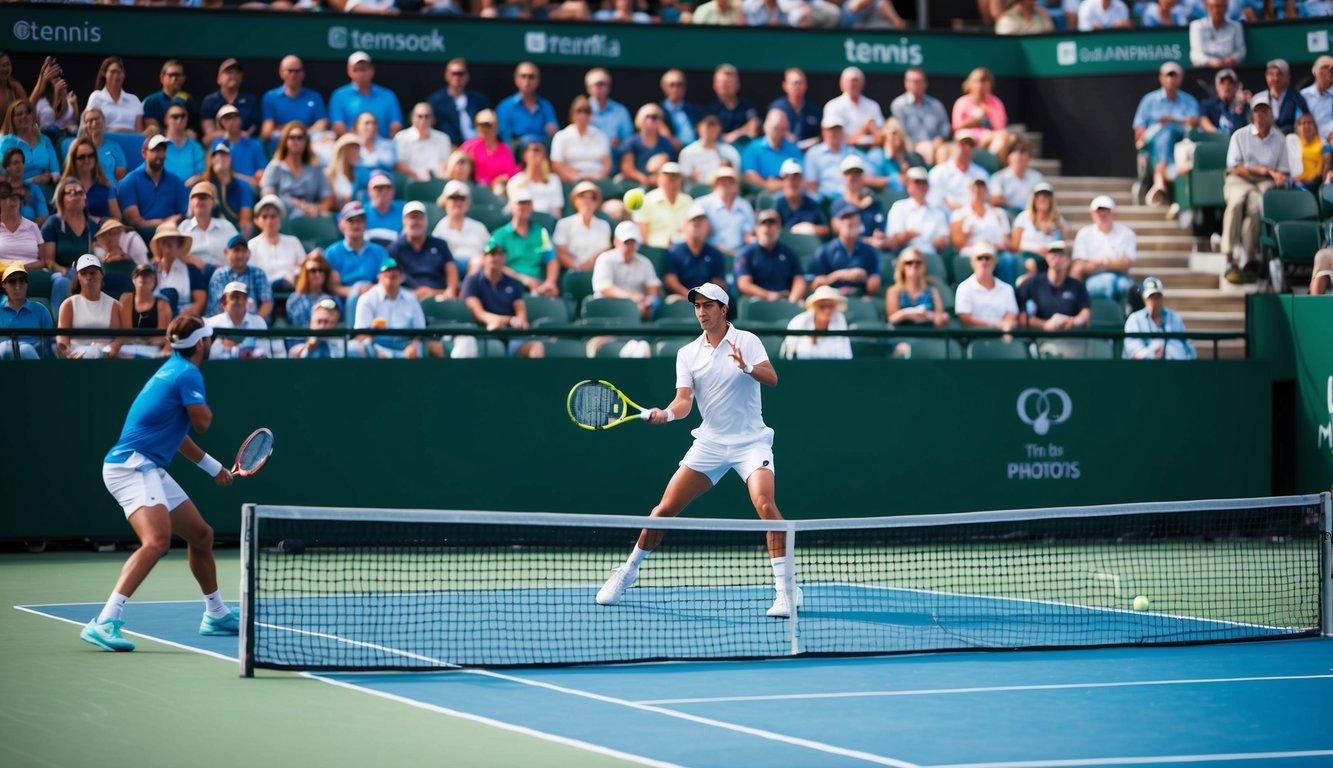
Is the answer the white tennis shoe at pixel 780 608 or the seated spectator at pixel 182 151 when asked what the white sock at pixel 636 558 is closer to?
the white tennis shoe at pixel 780 608

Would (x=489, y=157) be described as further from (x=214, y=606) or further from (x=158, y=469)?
(x=158, y=469)

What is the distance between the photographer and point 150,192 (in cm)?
1442

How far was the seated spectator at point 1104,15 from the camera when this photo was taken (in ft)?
65.0

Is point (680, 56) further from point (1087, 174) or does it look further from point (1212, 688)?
point (1212, 688)

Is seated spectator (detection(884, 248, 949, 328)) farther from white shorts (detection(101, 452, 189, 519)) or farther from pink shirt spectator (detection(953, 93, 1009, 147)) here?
white shorts (detection(101, 452, 189, 519))

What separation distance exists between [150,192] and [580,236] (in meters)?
3.49

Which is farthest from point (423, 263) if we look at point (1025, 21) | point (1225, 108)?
point (1025, 21)

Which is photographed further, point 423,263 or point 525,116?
point 525,116

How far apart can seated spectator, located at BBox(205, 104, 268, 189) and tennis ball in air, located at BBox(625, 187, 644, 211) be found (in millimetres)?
3102

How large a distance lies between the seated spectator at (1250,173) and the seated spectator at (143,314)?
377 inches

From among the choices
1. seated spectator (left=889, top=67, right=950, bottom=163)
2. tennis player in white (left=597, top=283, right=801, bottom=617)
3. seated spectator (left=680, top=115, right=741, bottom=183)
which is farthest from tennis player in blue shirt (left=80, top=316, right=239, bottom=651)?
seated spectator (left=889, top=67, right=950, bottom=163)

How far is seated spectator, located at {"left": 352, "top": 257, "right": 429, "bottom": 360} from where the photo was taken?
13.3 meters

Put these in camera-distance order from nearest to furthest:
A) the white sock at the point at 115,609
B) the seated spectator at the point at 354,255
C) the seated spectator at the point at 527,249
A: the white sock at the point at 115,609, the seated spectator at the point at 354,255, the seated spectator at the point at 527,249

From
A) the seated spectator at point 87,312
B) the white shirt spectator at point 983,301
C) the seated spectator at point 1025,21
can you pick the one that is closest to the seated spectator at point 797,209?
the white shirt spectator at point 983,301
